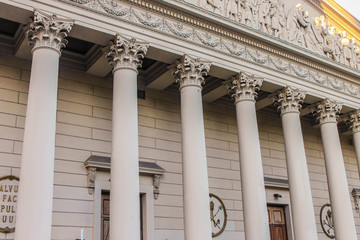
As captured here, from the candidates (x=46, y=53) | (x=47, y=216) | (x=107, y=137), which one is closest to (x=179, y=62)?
(x=107, y=137)

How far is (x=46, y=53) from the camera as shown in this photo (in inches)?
414

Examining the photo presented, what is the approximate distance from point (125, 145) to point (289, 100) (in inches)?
280

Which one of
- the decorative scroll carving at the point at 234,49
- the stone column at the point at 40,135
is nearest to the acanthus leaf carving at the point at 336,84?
the decorative scroll carving at the point at 234,49

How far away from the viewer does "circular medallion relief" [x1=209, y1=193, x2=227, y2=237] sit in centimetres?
1519

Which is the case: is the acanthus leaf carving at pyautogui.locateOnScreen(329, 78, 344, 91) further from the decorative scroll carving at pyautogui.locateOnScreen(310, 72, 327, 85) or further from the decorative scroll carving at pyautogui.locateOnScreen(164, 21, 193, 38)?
the decorative scroll carving at pyautogui.locateOnScreen(164, 21, 193, 38)

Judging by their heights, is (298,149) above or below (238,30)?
below

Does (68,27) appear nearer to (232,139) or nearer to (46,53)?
(46,53)

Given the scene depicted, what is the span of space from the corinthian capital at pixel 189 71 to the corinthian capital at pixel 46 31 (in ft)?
12.5

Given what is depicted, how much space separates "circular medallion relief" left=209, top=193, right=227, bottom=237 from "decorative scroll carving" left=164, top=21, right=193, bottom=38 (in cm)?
593

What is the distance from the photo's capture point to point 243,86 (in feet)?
46.4

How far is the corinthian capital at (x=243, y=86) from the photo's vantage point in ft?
46.4

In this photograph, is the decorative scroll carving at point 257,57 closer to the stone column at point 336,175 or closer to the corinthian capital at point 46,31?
the stone column at point 336,175

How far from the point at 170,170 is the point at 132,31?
5.24 m

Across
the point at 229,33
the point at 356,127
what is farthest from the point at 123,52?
the point at 356,127
